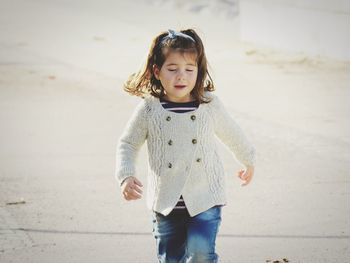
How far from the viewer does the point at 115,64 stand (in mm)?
11523

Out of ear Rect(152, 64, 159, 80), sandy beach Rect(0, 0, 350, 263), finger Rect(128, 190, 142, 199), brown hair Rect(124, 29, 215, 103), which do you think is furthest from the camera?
sandy beach Rect(0, 0, 350, 263)

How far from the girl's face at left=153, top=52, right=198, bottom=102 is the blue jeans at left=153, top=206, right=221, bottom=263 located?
560 millimetres

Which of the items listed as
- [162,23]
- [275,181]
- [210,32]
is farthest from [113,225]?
[162,23]

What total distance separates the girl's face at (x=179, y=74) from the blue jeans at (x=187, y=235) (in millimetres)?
560

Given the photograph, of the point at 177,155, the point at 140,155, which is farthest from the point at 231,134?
the point at 140,155

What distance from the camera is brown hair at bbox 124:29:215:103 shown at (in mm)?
3809

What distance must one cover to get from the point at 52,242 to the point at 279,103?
4439 mm

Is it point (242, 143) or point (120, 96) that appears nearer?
point (242, 143)

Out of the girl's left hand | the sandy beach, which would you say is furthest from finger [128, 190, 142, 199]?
the sandy beach

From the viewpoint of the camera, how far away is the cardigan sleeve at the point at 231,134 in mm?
3902

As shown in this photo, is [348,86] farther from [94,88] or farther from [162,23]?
[162,23]

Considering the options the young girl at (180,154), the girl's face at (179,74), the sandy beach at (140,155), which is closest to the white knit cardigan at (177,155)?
the young girl at (180,154)

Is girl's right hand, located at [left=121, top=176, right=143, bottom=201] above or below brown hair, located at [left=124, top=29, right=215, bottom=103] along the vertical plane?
below

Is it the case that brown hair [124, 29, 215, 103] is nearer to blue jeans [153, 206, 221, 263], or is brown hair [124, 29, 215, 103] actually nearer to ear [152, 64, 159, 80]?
ear [152, 64, 159, 80]
